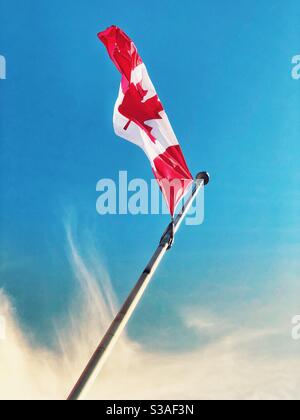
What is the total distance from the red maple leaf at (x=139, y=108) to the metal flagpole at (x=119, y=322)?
9.73ft

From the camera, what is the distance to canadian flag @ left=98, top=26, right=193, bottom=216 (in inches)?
462

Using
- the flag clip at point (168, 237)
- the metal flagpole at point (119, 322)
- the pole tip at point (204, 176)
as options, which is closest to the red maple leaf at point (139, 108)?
the pole tip at point (204, 176)

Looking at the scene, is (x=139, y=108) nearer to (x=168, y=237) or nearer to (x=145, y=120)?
(x=145, y=120)

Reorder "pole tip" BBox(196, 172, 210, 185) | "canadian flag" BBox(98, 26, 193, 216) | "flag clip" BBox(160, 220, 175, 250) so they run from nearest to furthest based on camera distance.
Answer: "flag clip" BBox(160, 220, 175, 250) → "canadian flag" BBox(98, 26, 193, 216) → "pole tip" BBox(196, 172, 210, 185)

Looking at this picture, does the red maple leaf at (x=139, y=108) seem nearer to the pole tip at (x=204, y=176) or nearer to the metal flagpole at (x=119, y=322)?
the pole tip at (x=204, y=176)

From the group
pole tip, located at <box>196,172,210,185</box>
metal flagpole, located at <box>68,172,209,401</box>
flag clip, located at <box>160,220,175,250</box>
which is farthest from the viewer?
pole tip, located at <box>196,172,210,185</box>

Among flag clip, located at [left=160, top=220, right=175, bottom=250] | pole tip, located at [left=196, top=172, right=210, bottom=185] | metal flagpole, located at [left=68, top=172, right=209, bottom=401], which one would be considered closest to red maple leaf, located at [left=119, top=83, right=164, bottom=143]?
pole tip, located at [left=196, top=172, right=210, bottom=185]

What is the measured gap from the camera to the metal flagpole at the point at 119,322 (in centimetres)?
708

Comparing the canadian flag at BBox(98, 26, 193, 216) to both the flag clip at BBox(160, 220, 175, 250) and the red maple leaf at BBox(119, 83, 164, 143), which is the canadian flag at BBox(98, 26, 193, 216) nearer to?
the red maple leaf at BBox(119, 83, 164, 143)

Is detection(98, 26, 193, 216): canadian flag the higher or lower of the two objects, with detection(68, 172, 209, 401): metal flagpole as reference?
higher

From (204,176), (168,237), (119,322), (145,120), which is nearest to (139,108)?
(145,120)

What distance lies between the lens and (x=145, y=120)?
12.3 meters
